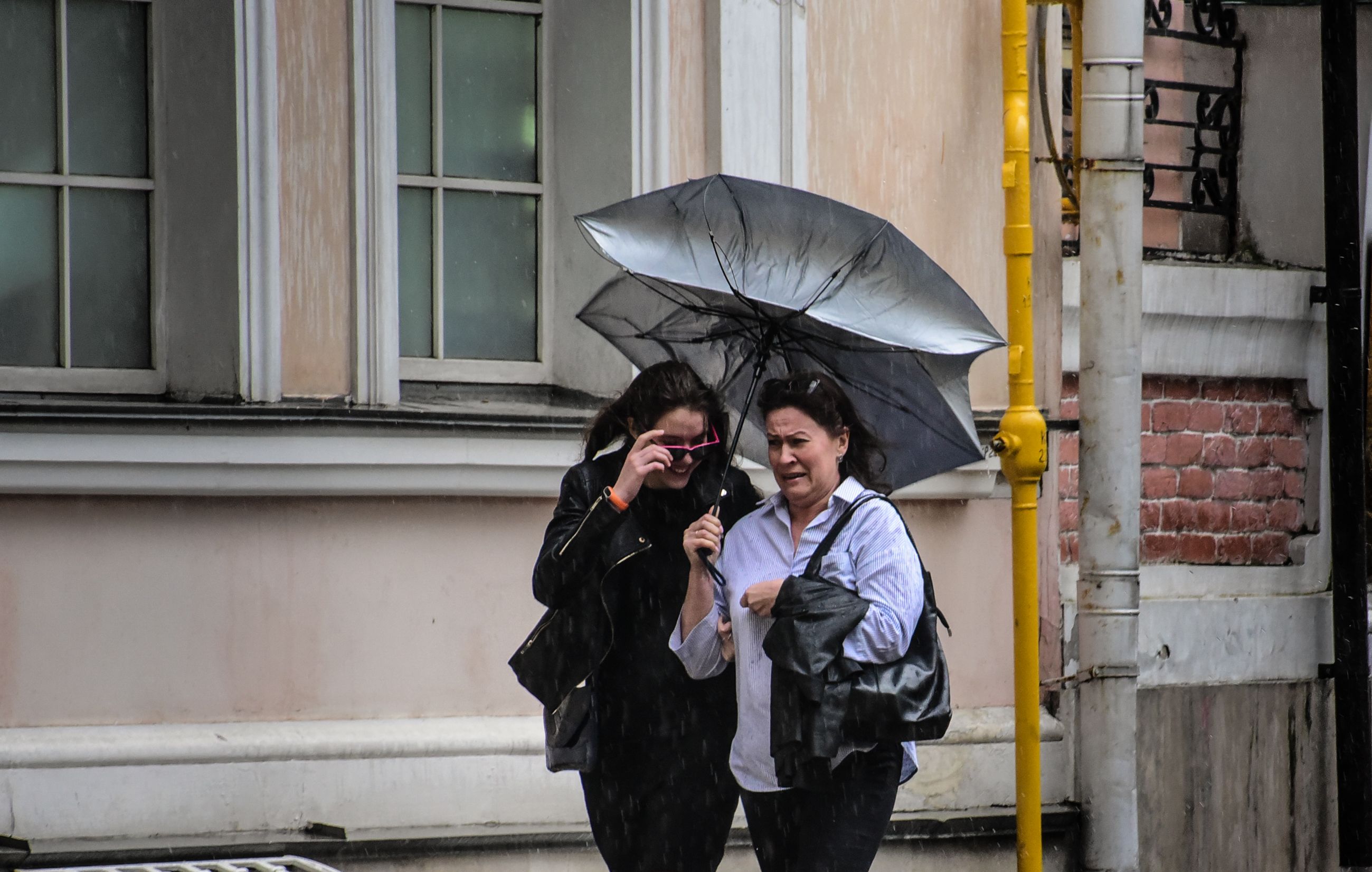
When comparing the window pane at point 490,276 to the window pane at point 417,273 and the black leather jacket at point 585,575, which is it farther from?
the black leather jacket at point 585,575

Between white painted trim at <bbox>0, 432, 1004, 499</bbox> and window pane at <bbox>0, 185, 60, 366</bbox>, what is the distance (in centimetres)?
60

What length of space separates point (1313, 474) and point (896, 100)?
8.22 ft

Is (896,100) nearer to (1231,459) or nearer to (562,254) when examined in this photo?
(562,254)

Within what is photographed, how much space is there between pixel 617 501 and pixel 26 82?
114 inches

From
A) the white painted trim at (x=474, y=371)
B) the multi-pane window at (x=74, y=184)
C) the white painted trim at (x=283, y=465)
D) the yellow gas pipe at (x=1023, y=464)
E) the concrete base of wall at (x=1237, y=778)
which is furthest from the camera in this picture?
the concrete base of wall at (x=1237, y=778)

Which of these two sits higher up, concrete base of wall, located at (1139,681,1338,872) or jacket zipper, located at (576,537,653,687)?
jacket zipper, located at (576,537,653,687)

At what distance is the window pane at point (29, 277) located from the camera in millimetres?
5566

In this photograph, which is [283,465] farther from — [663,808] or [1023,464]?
[1023,464]

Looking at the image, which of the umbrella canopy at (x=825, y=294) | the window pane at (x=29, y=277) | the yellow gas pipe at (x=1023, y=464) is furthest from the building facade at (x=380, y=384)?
the umbrella canopy at (x=825, y=294)

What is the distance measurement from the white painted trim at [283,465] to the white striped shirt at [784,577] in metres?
1.72

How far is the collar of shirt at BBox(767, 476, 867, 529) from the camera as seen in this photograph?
4.05 metres

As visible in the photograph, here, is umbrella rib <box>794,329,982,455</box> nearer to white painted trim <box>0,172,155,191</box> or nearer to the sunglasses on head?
the sunglasses on head

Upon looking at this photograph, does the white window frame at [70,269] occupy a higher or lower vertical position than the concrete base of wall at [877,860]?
higher

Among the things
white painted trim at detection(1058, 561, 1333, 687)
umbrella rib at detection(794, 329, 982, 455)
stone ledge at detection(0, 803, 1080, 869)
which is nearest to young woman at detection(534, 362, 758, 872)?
umbrella rib at detection(794, 329, 982, 455)
